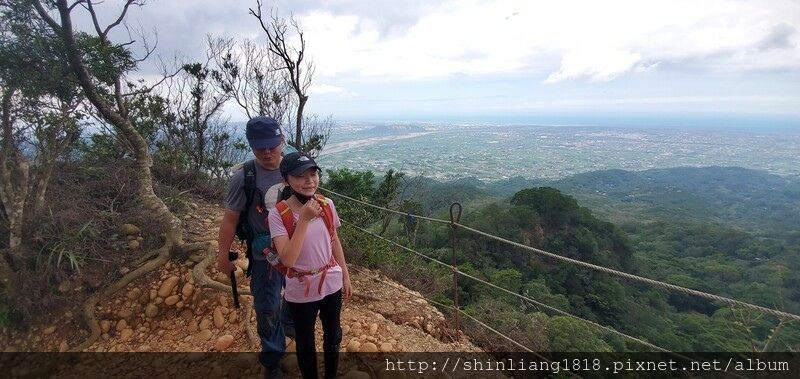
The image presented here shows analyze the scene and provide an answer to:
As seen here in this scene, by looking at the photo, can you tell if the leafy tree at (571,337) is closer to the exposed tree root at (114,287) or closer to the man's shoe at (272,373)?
the man's shoe at (272,373)

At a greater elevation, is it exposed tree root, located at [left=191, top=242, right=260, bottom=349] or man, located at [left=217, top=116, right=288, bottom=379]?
man, located at [left=217, top=116, right=288, bottom=379]

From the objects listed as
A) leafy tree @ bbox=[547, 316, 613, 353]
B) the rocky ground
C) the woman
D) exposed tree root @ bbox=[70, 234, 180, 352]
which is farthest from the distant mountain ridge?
the woman

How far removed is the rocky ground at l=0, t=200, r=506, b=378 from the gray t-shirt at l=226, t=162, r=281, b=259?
3.27 feet

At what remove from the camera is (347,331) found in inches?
104

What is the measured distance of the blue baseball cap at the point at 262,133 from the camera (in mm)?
1635

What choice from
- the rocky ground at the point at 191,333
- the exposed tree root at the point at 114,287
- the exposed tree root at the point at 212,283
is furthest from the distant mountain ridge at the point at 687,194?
the exposed tree root at the point at 114,287

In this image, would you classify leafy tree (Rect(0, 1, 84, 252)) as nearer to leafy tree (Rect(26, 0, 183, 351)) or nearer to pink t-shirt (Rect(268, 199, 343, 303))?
leafy tree (Rect(26, 0, 183, 351))

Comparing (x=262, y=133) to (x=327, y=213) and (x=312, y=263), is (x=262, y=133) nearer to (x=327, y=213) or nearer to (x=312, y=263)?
(x=327, y=213)

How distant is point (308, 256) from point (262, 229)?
380mm

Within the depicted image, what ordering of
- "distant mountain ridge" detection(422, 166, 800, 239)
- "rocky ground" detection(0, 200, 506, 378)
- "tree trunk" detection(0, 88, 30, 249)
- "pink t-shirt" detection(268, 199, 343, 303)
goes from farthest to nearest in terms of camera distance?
"distant mountain ridge" detection(422, 166, 800, 239) < "tree trunk" detection(0, 88, 30, 249) < "rocky ground" detection(0, 200, 506, 378) < "pink t-shirt" detection(268, 199, 343, 303)

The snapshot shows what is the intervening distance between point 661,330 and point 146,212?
1444cm

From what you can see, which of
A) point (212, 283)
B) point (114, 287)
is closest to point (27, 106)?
point (114, 287)

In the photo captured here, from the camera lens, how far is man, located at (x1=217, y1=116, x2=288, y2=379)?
168 cm

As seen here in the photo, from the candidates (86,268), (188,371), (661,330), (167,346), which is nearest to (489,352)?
(188,371)
